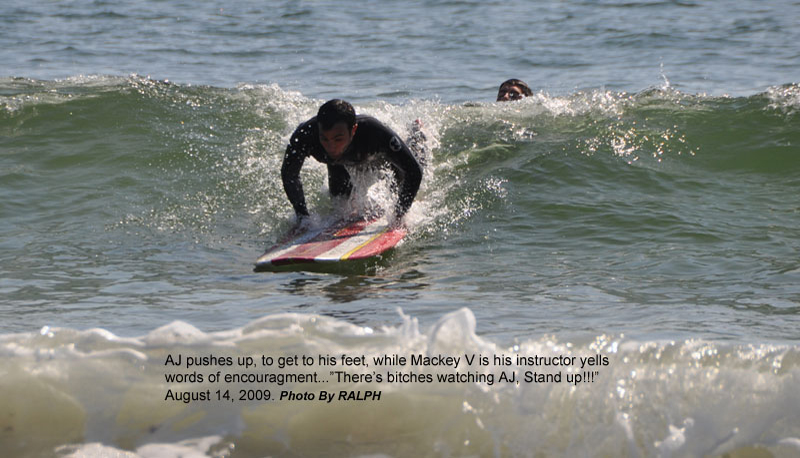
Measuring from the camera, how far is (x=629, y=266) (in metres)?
5.61

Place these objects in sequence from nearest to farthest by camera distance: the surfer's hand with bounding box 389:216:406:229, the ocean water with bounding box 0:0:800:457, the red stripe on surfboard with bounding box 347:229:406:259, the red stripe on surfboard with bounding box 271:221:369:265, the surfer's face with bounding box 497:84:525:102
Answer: the ocean water with bounding box 0:0:800:457, the red stripe on surfboard with bounding box 271:221:369:265, the red stripe on surfboard with bounding box 347:229:406:259, the surfer's hand with bounding box 389:216:406:229, the surfer's face with bounding box 497:84:525:102

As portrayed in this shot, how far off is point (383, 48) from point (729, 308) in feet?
41.7

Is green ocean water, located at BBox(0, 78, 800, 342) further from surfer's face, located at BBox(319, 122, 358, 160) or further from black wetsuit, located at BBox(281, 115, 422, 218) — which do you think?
surfer's face, located at BBox(319, 122, 358, 160)

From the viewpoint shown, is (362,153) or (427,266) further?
(362,153)

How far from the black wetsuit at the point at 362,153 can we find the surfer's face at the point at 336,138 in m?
0.24

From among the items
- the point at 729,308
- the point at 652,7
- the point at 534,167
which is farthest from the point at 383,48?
the point at 729,308

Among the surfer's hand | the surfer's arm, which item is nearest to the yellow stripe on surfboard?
the surfer's hand

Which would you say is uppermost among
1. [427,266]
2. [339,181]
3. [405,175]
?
[405,175]

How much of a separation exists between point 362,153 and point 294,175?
0.55 m

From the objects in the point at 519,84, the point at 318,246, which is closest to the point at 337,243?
the point at 318,246

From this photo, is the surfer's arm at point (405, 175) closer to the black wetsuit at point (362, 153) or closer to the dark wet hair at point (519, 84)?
the black wetsuit at point (362, 153)

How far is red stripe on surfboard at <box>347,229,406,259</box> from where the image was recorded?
19.8 ft

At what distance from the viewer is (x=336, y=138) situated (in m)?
6.04

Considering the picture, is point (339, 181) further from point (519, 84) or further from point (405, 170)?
point (519, 84)
